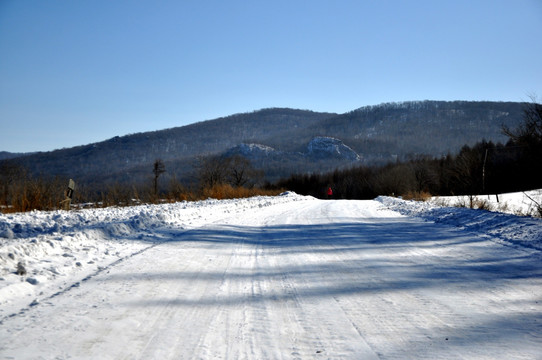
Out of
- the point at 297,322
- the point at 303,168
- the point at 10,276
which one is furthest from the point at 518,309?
the point at 303,168

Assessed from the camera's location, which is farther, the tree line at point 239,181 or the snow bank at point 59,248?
the tree line at point 239,181

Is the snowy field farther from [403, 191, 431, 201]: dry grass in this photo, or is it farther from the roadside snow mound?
[403, 191, 431, 201]: dry grass

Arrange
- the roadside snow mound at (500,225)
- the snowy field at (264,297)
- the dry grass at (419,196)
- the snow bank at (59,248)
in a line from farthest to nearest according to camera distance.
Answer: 1. the dry grass at (419,196)
2. the roadside snow mound at (500,225)
3. the snow bank at (59,248)
4. the snowy field at (264,297)

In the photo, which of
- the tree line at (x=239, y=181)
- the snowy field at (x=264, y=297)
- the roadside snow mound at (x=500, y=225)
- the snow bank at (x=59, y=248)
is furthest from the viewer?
the tree line at (x=239, y=181)

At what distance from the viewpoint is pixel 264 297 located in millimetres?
4168

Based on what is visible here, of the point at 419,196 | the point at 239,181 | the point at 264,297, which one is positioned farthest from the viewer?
the point at 239,181

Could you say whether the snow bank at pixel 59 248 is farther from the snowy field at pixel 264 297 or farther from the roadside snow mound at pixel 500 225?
the roadside snow mound at pixel 500 225

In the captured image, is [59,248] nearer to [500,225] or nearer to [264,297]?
[264,297]

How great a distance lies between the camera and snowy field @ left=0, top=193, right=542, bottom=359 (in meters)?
2.91

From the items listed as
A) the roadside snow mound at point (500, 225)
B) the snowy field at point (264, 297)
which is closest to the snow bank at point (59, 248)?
the snowy field at point (264, 297)

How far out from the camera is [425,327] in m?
3.32

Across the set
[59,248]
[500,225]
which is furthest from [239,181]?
[59,248]

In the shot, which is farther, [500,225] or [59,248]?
[500,225]

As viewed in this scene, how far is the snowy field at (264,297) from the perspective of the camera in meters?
2.91
